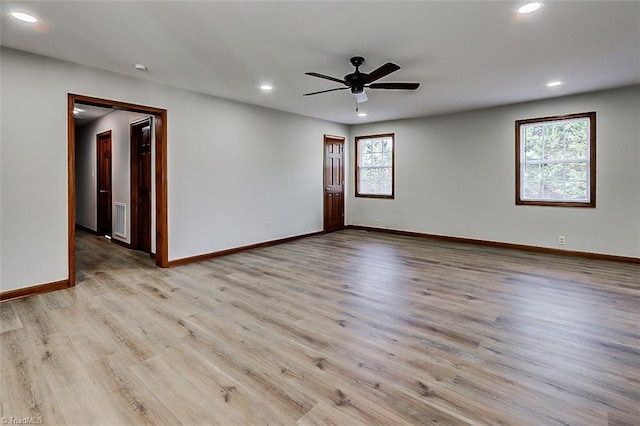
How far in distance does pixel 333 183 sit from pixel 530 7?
5.36 m

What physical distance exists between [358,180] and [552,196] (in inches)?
155

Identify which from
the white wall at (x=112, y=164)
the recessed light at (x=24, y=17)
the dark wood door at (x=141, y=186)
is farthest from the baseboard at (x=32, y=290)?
the recessed light at (x=24, y=17)

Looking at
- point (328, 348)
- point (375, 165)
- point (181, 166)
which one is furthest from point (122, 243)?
point (375, 165)

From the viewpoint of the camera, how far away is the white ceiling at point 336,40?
8.32ft

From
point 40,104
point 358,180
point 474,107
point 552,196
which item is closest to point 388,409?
point 40,104

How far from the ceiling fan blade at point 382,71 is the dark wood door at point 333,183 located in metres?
3.81

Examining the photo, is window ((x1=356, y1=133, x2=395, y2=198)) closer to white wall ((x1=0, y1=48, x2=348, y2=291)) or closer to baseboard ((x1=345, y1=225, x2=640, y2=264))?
white wall ((x1=0, y1=48, x2=348, y2=291))

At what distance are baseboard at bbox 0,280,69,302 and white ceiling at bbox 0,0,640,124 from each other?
243cm

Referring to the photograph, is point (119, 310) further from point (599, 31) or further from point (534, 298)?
point (599, 31)

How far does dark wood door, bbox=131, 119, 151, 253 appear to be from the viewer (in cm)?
530

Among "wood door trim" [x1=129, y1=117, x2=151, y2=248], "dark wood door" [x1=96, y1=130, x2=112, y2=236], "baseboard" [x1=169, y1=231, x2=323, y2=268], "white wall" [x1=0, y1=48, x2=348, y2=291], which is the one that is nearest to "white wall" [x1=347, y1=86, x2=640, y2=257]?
"white wall" [x1=0, y1=48, x2=348, y2=291]

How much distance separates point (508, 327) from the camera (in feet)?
8.89

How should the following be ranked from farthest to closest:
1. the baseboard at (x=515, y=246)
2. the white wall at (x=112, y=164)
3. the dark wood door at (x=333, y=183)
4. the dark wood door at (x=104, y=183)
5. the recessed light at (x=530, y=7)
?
1. the dark wood door at (x=333, y=183)
2. the dark wood door at (x=104, y=183)
3. the white wall at (x=112, y=164)
4. the baseboard at (x=515, y=246)
5. the recessed light at (x=530, y=7)

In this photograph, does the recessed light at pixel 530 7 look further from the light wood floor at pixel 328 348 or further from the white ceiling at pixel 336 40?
the light wood floor at pixel 328 348
